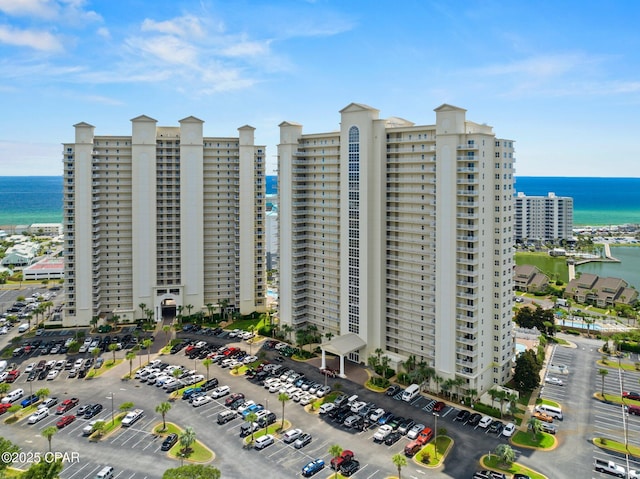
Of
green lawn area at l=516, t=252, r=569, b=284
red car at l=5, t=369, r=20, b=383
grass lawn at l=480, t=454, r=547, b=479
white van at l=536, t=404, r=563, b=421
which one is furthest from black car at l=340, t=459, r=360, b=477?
green lawn area at l=516, t=252, r=569, b=284

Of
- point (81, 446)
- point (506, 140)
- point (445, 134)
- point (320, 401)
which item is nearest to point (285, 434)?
point (320, 401)

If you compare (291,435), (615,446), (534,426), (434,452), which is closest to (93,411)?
(291,435)

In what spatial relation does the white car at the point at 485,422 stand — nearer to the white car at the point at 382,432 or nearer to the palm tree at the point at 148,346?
the white car at the point at 382,432

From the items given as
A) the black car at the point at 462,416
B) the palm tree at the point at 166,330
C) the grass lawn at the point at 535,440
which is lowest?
the grass lawn at the point at 535,440

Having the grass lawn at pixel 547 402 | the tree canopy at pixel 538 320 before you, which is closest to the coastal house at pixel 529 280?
the tree canopy at pixel 538 320

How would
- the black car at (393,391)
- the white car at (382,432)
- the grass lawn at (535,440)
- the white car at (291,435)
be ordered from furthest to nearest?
the black car at (393,391) → the white car at (382,432) → the white car at (291,435) → the grass lawn at (535,440)

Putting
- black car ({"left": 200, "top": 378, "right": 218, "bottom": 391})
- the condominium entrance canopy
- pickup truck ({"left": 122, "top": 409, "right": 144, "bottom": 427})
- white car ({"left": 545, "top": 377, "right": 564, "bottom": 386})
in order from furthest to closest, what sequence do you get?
the condominium entrance canopy < white car ({"left": 545, "top": 377, "right": 564, "bottom": 386}) < black car ({"left": 200, "top": 378, "right": 218, "bottom": 391}) < pickup truck ({"left": 122, "top": 409, "right": 144, "bottom": 427})

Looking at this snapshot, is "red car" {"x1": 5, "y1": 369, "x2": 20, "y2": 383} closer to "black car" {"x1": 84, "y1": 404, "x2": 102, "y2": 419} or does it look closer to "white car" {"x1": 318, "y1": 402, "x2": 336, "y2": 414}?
"black car" {"x1": 84, "y1": 404, "x2": 102, "y2": 419}
